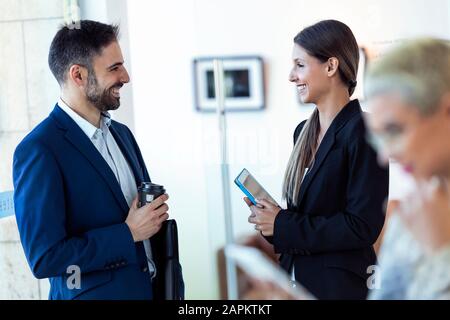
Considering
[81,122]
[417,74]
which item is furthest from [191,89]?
[417,74]

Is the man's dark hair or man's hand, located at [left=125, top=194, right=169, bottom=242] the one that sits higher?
the man's dark hair

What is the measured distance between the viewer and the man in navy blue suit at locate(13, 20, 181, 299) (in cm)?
141

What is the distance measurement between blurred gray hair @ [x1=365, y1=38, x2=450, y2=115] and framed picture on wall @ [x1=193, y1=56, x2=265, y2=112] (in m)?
1.56

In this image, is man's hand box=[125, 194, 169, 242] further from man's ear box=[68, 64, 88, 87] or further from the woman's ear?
the woman's ear

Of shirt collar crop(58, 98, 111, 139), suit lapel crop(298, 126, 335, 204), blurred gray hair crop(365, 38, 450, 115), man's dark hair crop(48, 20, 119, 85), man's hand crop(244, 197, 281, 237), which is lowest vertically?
man's hand crop(244, 197, 281, 237)

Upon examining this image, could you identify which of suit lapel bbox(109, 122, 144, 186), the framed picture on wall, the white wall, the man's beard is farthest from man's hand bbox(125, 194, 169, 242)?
the framed picture on wall

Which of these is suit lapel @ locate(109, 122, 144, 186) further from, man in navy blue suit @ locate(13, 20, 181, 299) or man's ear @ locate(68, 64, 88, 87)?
man's ear @ locate(68, 64, 88, 87)

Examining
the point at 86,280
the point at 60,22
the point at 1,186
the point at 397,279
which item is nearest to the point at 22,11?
the point at 60,22

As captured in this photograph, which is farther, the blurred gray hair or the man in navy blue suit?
the man in navy blue suit

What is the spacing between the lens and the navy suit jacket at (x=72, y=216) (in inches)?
55.3

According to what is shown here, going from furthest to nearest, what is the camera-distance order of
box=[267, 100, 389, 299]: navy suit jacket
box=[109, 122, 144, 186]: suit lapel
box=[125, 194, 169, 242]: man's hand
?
box=[109, 122, 144, 186]: suit lapel
box=[125, 194, 169, 242]: man's hand
box=[267, 100, 389, 299]: navy suit jacket

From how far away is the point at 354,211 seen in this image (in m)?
1.41

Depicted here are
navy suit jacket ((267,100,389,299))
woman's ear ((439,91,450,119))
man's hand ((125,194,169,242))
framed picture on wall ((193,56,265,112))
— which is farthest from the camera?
framed picture on wall ((193,56,265,112))

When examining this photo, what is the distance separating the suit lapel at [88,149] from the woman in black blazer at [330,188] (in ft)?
1.13
